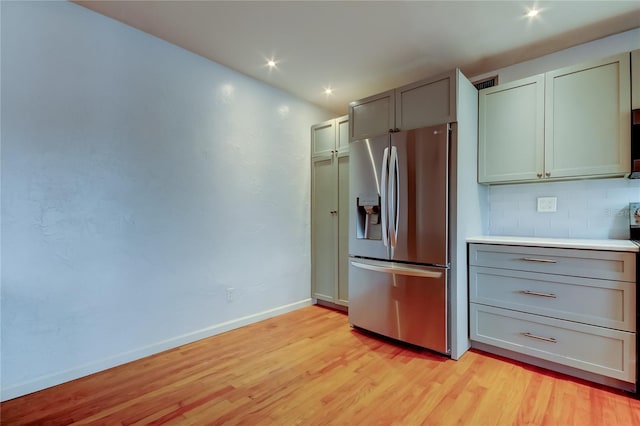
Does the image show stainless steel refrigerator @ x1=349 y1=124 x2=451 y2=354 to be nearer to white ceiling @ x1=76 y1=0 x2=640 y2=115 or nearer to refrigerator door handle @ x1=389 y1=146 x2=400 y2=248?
refrigerator door handle @ x1=389 y1=146 x2=400 y2=248

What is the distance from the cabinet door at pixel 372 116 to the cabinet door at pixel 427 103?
8 cm

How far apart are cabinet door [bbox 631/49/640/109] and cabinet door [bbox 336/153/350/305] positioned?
2202 mm

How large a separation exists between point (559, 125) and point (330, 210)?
215 centimetres

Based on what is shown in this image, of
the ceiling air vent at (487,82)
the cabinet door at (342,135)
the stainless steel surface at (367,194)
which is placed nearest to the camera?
the stainless steel surface at (367,194)

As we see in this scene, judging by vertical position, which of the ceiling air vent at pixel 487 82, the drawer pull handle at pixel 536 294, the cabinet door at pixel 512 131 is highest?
the ceiling air vent at pixel 487 82

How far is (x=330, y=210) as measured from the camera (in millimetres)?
3461

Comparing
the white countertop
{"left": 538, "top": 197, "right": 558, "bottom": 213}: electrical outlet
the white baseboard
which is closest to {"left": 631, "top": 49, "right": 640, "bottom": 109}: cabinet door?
{"left": 538, "top": 197, "right": 558, "bottom": 213}: electrical outlet

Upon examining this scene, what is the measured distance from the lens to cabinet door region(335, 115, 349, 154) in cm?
328

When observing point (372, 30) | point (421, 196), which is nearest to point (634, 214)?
point (421, 196)

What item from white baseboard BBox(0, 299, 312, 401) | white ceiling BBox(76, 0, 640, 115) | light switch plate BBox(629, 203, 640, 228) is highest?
white ceiling BBox(76, 0, 640, 115)

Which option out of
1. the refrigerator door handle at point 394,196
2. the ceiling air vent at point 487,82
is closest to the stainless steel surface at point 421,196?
the refrigerator door handle at point 394,196

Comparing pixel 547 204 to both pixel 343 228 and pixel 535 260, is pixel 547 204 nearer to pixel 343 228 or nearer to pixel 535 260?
pixel 535 260

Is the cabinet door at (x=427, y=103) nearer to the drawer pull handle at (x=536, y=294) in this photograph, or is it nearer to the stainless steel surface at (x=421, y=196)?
the stainless steel surface at (x=421, y=196)

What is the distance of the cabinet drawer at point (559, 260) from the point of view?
1807 mm
